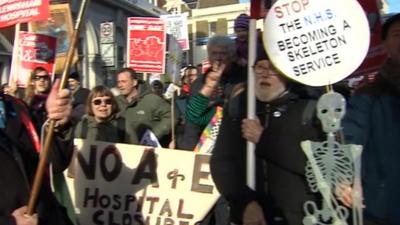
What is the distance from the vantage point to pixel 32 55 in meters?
7.32

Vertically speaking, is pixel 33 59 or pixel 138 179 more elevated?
pixel 33 59

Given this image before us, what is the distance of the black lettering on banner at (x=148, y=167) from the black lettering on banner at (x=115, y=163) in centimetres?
17

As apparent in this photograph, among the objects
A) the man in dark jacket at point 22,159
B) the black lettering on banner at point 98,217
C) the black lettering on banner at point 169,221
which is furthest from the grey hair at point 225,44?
the man in dark jacket at point 22,159

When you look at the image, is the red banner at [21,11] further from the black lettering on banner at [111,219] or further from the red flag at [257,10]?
the red flag at [257,10]

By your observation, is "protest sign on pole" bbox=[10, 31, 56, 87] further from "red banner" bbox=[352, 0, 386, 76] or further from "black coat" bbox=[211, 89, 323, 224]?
"black coat" bbox=[211, 89, 323, 224]

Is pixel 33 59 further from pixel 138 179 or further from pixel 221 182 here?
pixel 221 182

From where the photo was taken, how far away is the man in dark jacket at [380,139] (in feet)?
9.44

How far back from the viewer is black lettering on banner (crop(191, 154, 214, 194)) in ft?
16.8

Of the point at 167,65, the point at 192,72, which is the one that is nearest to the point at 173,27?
the point at 192,72

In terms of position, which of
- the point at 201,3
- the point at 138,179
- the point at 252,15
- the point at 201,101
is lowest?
the point at 138,179

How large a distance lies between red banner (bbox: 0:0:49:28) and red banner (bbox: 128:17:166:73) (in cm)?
244

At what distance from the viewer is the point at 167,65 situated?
8578mm

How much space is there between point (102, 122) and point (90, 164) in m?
0.42

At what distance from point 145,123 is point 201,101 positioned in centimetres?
200
